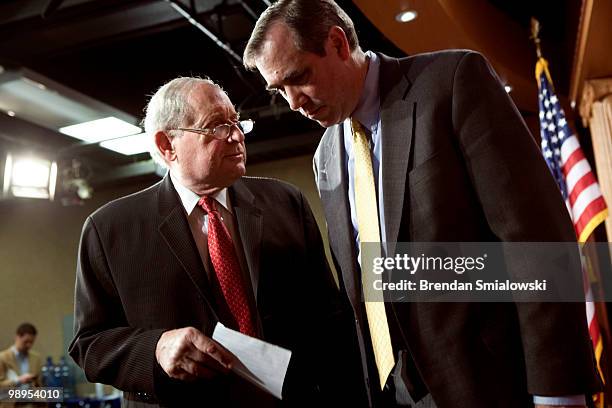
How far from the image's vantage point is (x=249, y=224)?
5.01 feet

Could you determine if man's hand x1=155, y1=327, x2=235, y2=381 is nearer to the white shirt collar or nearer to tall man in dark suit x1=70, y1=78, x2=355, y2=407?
tall man in dark suit x1=70, y1=78, x2=355, y2=407

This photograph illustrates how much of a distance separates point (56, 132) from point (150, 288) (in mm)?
5715

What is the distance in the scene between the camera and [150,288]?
141cm

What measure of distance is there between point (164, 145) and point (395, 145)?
736 millimetres

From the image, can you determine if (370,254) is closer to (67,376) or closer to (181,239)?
(181,239)

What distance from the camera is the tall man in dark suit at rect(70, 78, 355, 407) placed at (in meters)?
1.36

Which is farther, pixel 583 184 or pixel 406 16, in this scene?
pixel 583 184

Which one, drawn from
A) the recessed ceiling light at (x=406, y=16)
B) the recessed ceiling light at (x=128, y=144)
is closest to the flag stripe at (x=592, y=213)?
the recessed ceiling light at (x=406, y=16)

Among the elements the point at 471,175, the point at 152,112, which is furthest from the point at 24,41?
the point at 471,175

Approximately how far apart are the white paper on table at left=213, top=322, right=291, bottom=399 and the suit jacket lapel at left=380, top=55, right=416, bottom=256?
0.31 metres

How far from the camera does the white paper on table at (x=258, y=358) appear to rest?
43.8 inches

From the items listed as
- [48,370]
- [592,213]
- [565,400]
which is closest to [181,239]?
[565,400]

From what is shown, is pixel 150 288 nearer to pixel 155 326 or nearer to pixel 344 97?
pixel 155 326

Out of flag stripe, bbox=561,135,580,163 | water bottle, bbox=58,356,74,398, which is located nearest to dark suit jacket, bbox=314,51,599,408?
flag stripe, bbox=561,135,580,163
